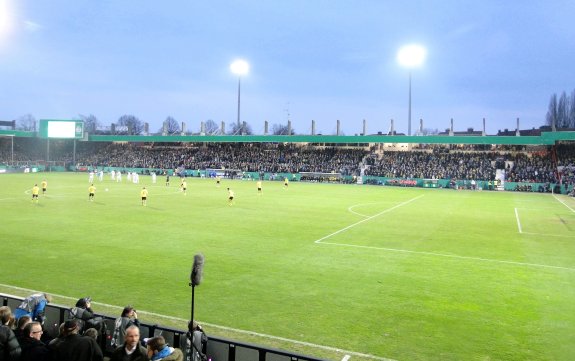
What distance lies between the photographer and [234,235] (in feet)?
68.4

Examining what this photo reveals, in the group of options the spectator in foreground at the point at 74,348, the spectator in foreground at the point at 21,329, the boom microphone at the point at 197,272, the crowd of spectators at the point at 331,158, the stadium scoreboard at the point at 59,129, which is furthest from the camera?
the stadium scoreboard at the point at 59,129

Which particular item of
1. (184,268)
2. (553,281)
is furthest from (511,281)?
(184,268)

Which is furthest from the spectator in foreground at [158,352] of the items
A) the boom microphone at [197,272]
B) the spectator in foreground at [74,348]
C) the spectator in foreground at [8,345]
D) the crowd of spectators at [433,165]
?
the crowd of spectators at [433,165]

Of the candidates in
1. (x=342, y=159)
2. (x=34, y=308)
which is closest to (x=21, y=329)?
(x=34, y=308)

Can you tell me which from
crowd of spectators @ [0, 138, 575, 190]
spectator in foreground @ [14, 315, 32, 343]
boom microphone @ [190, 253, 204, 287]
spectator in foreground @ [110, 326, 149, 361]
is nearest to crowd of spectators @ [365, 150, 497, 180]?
crowd of spectators @ [0, 138, 575, 190]

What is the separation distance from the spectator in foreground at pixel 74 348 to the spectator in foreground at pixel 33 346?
18 cm

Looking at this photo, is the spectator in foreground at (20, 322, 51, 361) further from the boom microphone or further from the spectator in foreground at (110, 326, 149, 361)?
the boom microphone

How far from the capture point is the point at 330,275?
14.4 metres

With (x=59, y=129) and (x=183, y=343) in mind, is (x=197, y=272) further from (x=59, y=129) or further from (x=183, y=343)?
(x=59, y=129)

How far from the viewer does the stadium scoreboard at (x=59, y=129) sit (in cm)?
8388

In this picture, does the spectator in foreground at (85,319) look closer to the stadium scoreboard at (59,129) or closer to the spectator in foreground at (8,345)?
the spectator in foreground at (8,345)

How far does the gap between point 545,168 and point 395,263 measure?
57.7 meters

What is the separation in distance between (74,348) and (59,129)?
87.7 m

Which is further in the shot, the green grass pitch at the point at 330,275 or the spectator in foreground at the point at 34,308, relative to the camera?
the green grass pitch at the point at 330,275
